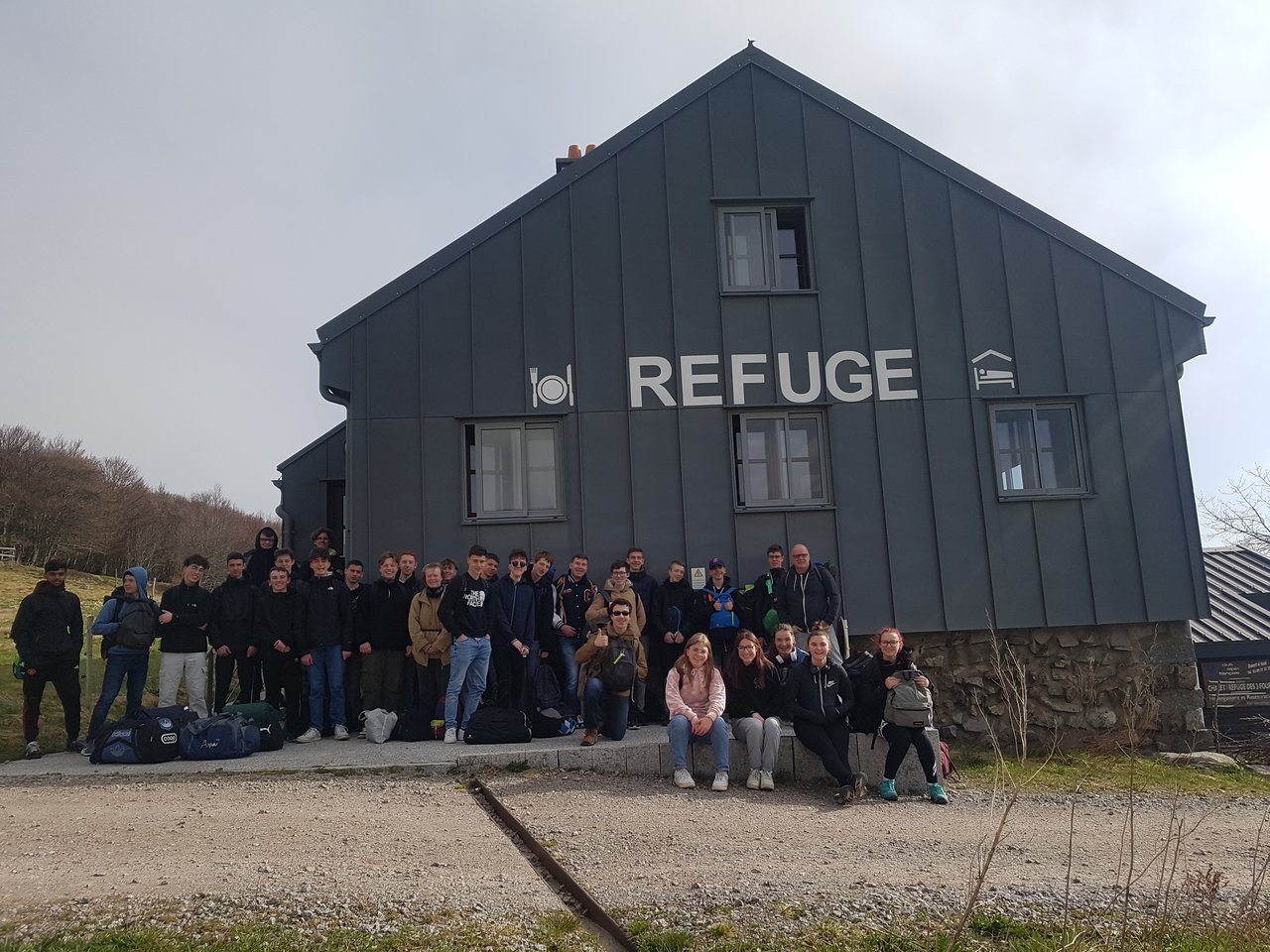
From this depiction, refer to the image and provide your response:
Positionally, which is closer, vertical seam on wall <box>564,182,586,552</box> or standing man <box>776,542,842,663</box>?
standing man <box>776,542,842,663</box>

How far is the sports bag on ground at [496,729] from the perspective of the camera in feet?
29.6

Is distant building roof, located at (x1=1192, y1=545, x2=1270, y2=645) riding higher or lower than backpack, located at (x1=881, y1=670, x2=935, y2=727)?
higher

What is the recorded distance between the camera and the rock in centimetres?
1084

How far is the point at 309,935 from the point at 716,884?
7.22 ft

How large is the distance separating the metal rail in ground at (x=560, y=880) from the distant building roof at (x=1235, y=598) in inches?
357

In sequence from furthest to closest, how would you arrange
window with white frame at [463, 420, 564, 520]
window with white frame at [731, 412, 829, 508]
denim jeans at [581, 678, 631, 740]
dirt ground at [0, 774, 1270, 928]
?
window with white frame at [731, 412, 829, 508], window with white frame at [463, 420, 564, 520], denim jeans at [581, 678, 631, 740], dirt ground at [0, 774, 1270, 928]

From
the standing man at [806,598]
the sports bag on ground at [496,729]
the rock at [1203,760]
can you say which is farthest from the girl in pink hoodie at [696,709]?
the rock at [1203,760]

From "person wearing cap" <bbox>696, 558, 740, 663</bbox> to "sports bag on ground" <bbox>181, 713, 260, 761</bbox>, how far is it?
15.0 feet

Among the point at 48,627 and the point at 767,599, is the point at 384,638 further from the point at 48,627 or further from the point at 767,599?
the point at 767,599

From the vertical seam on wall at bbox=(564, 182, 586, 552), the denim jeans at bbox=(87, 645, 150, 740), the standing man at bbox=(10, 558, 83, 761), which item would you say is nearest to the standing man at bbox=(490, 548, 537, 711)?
the vertical seam on wall at bbox=(564, 182, 586, 552)

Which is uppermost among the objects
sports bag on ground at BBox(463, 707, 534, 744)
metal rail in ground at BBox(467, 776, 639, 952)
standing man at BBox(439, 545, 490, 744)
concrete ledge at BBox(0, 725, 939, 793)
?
standing man at BBox(439, 545, 490, 744)

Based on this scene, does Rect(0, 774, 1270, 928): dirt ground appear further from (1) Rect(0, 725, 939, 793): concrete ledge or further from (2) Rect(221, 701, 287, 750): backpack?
(2) Rect(221, 701, 287, 750): backpack

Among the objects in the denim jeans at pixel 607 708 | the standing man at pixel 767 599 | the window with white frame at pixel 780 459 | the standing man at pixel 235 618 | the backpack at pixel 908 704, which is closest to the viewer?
the backpack at pixel 908 704

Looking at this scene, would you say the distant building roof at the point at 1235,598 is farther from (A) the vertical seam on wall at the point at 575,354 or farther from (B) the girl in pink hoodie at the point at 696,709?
(A) the vertical seam on wall at the point at 575,354
